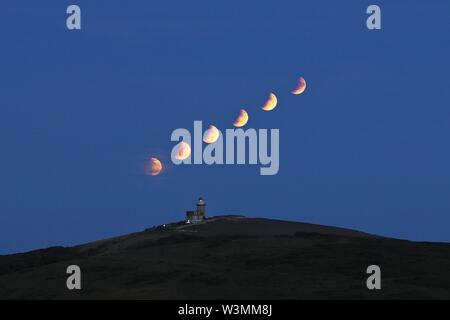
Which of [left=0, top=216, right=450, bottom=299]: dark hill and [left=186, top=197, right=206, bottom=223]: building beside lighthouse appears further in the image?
[left=186, top=197, right=206, bottom=223]: building beside lighthouse

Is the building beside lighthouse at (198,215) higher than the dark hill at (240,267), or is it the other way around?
the building beside lighthouse at (198,215)

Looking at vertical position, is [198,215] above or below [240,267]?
above

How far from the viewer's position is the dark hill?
180 ft

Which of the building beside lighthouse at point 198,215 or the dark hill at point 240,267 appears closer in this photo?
the dark hill at point 240,267

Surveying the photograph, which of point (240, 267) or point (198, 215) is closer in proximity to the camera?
point (240, 267)

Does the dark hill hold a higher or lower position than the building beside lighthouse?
lower

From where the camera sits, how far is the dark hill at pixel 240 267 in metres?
54.7

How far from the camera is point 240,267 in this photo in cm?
6269
